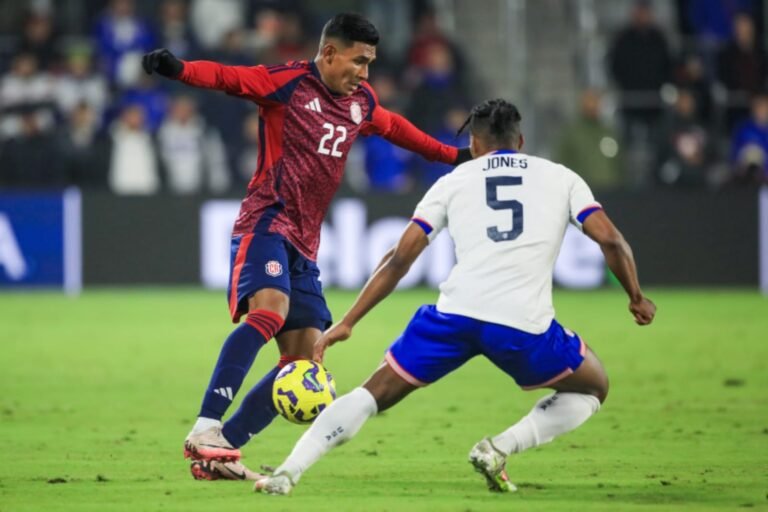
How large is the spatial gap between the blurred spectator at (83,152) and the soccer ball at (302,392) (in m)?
13.1

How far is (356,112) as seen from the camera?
7.75 meters

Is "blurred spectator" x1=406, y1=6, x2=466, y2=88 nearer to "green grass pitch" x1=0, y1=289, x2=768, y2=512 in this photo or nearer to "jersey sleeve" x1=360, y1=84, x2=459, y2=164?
"green grass pitch" x1=0, y1=289, x2=768, y2=512

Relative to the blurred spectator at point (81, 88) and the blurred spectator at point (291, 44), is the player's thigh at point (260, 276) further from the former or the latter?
the blurred spectator at point (81, 88)

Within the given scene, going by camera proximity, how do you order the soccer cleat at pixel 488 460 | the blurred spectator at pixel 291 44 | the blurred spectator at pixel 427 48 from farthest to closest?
the blurred spectator at pixel 427 48 < the blurred spectator at pixel 291 44 < the soccer cleat at pixel 488 460

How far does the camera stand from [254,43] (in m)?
21.1

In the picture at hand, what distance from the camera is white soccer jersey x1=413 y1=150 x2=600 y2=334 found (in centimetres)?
656

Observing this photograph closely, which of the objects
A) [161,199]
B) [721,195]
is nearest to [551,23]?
[721,195]

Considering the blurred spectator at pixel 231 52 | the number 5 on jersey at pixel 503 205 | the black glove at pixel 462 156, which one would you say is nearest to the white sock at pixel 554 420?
the number 5 on jersey at pixel 503 205

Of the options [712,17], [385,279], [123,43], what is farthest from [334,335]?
[712,17]

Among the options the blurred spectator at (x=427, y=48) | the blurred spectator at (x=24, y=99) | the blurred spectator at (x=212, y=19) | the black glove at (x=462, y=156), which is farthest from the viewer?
the blurred spectator at (x=212, y=19)

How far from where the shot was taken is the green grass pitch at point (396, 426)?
6727 mm

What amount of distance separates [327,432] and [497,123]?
1580 millimetres

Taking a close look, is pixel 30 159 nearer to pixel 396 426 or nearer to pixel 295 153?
pixel 396 426

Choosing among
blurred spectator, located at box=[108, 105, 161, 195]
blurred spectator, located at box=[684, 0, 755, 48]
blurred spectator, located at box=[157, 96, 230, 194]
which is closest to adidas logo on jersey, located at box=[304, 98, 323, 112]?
blurred spectator, located at box=[157, 96, 230, 194]
